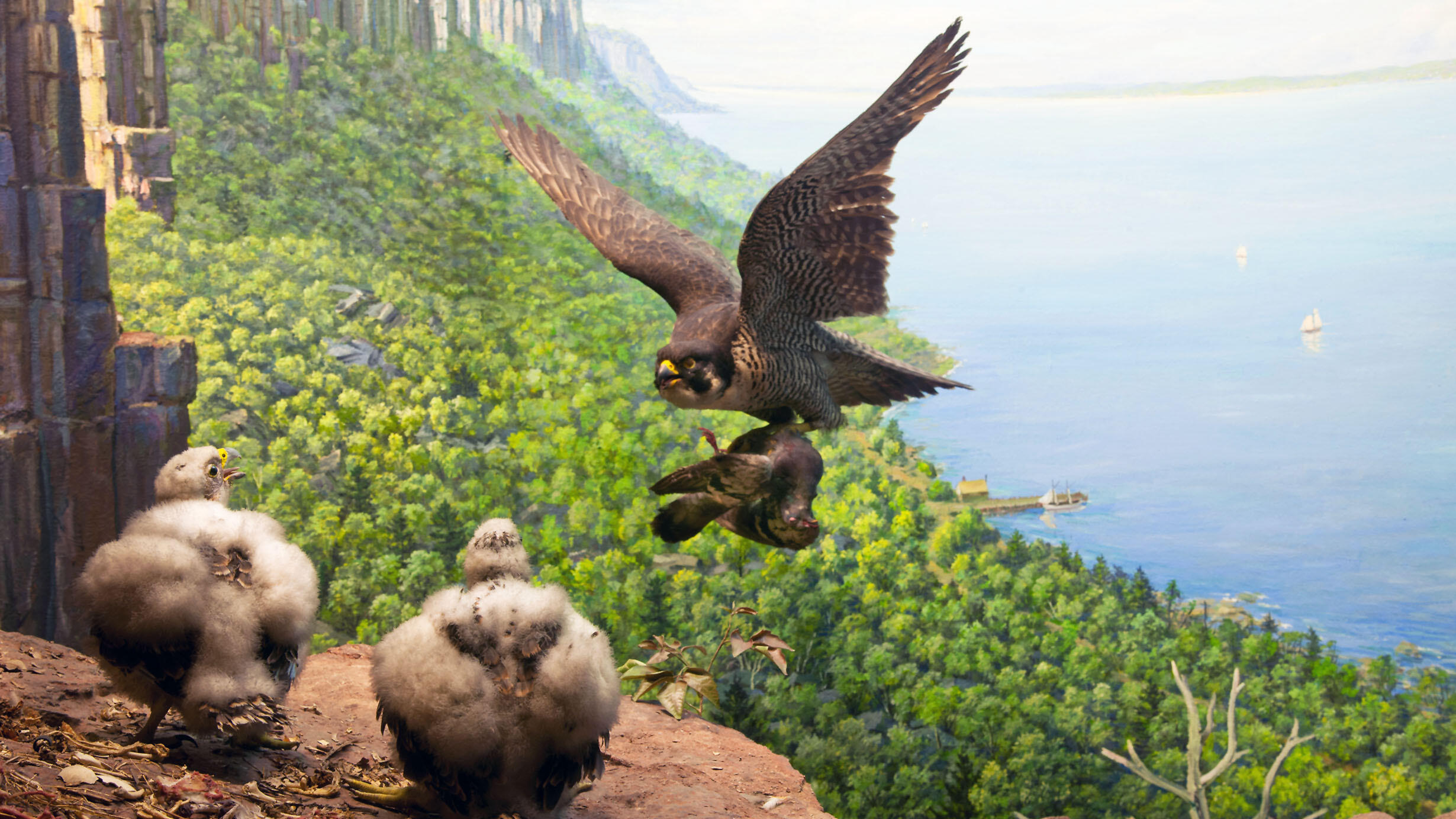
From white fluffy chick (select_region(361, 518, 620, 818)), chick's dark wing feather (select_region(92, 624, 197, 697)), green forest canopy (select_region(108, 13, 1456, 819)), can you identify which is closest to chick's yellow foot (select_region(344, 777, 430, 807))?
white fluffy chick (select_region(361, 518, 620, 818))

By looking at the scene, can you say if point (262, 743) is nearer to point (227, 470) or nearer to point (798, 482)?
point (227, 470)

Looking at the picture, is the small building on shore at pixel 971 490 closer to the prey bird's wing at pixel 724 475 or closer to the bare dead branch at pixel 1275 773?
the bare dead branch at pixel 1275 773

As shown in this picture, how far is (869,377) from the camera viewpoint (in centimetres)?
263

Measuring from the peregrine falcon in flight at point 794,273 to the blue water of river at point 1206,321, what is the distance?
2.07 m

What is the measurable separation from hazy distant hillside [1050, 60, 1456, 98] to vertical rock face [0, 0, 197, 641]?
4.99 metres

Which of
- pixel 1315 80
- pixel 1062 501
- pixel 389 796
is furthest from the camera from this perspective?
pixel 1315 80

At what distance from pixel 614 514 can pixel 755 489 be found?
78.8 inches

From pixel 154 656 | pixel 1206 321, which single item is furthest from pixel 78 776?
pixel 1206 321

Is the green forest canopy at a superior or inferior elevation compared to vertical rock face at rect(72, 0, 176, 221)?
inferior

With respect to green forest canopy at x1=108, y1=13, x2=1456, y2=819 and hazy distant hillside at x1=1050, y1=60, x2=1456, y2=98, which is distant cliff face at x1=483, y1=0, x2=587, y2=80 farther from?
hazy distant hillside at x1=1050, y1=60, x2=1456, y2=98

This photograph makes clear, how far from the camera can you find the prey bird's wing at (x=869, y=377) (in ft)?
8.35

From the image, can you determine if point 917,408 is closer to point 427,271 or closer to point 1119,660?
point 1119,660

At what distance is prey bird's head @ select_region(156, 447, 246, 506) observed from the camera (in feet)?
8.04

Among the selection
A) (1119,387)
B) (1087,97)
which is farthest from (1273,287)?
(1087,97)
